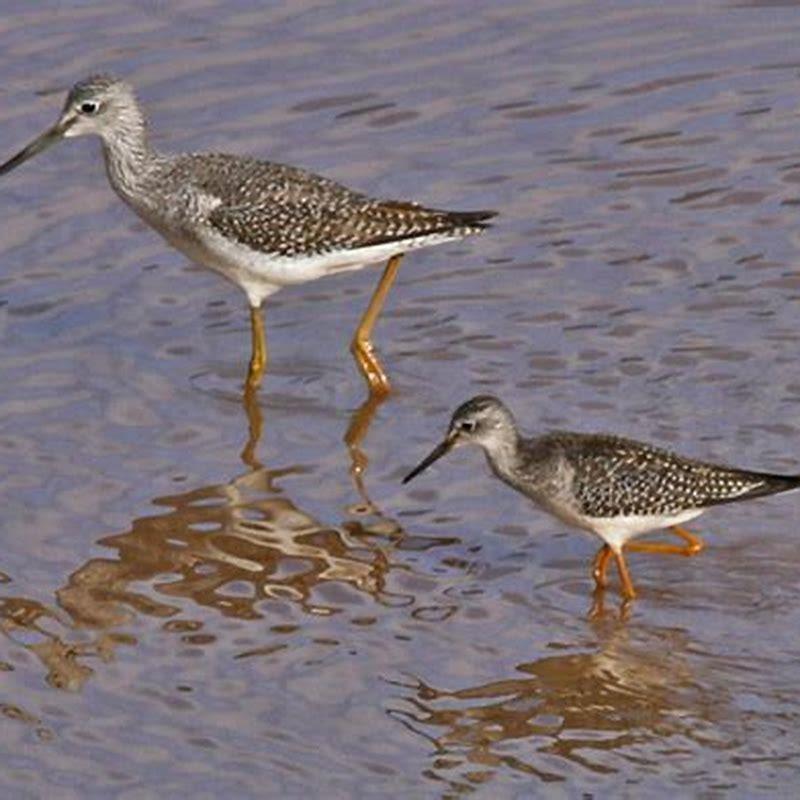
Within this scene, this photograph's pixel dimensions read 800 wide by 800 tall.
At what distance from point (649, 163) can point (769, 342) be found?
118 inches

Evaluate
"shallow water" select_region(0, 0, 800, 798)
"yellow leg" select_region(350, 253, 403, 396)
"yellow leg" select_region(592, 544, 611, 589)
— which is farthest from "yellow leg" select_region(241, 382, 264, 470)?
"yellow leg" select_region(592, 544, 611, 589)

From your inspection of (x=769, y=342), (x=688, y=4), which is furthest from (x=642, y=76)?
(x=769, y=342)

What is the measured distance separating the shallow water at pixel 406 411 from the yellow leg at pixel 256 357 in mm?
142

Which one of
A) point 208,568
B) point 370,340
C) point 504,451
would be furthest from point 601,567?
point 370,340

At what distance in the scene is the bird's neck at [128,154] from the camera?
16.7m

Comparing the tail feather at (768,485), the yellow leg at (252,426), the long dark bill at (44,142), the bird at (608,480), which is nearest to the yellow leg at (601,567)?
the bird at (608,480)

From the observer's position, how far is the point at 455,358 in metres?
16.1

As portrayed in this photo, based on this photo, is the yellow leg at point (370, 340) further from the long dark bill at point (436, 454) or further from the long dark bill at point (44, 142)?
the long dark bill at point (44, 142)

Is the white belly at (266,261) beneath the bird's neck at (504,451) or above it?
above

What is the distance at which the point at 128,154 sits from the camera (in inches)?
662

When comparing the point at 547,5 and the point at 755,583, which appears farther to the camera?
the point at 547,5

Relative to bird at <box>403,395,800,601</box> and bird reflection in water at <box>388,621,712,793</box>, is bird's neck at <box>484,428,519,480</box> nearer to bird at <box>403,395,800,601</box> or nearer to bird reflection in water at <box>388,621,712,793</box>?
bird at <box>403,395,800,601</box>

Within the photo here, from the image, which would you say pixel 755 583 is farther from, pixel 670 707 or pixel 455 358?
pixel 455 358

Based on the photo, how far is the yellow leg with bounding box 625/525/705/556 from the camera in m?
13.5
